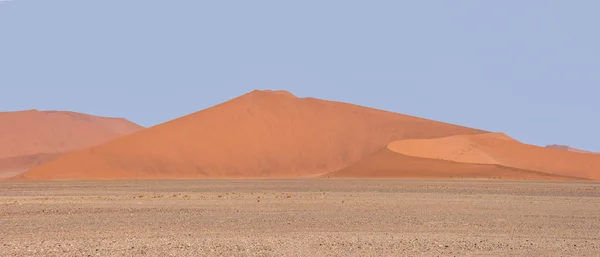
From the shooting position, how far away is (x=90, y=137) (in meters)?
196

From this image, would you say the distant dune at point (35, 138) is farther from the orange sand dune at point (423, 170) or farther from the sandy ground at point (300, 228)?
the sandy ground at point (300, 228)

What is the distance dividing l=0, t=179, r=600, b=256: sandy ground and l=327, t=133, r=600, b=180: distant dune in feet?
152

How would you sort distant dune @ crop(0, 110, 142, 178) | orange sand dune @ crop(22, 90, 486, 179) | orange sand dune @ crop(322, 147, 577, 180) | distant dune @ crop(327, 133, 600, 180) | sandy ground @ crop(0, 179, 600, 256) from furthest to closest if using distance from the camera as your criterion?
distant dune @ crop(0, 110, 142, 178) < orange sand dune @ crop(22, 90, 486, 179) < distant dune @ crop(327, 133, 600, 180) < orange sand dune @ crop(322, 147, 577, 180) < sandy ground @ crop(0, 179, 600, 256)

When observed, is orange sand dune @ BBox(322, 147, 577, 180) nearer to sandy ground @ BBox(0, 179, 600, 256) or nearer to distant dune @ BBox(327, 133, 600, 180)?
distant dune @ BBox(327, 133, 600, 180)

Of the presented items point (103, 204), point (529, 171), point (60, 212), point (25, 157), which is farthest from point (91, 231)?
point (25, 157)

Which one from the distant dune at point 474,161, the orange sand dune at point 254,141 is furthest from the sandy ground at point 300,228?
the orange sand dune at point 254,141

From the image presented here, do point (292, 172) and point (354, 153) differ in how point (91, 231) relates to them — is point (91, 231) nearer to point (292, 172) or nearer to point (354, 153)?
point (292, 172)

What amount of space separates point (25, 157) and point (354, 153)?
88736mm

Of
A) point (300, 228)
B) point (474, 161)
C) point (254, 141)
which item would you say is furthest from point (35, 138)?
point (300, 228)

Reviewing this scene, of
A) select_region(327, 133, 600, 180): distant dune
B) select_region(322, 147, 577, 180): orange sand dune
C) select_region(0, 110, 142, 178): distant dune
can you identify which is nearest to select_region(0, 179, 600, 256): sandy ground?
select_region(322, 147, 577, 180): orange sand dune

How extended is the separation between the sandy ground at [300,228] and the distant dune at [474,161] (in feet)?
152

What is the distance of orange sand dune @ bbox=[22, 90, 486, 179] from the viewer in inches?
3853

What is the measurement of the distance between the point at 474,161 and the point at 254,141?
1223 inches

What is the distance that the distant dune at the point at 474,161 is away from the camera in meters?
80.4
